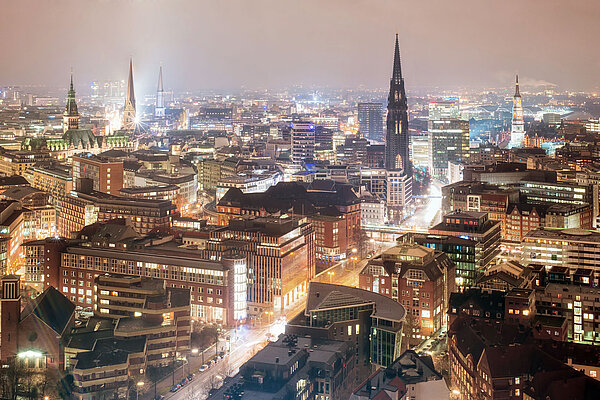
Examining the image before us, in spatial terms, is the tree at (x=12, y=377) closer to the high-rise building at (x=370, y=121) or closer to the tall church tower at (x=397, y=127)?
the tall church tower at (x=397, y=127)

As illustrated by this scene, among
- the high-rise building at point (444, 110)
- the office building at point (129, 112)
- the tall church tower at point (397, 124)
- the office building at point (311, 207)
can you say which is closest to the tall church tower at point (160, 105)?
the office building at point (129, 112)

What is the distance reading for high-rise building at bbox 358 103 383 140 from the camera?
70.0m

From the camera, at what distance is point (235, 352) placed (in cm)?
1983

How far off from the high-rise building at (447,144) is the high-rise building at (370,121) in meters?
15.6

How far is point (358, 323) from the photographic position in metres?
19.2

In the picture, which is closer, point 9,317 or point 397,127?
point 9,317

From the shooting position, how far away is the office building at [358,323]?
1891 cm

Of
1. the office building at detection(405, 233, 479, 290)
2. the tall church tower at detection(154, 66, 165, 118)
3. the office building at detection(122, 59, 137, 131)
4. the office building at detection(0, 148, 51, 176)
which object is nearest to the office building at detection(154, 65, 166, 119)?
the tall church tower at detection(154, 66, 165, 118)

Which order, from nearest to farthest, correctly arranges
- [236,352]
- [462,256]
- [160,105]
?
1. [236,352]
2. [462,256]
3. [160,105]

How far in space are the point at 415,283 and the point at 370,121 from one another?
5008 cm

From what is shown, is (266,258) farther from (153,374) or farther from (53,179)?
(53,179)

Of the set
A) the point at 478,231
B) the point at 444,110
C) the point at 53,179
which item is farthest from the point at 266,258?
the point at 444,110

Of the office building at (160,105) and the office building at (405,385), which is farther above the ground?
the office building at (160,105)

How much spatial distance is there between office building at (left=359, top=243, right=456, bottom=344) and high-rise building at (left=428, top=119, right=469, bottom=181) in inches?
1270
